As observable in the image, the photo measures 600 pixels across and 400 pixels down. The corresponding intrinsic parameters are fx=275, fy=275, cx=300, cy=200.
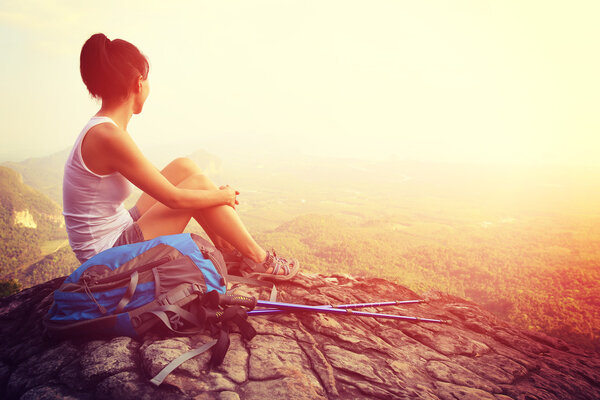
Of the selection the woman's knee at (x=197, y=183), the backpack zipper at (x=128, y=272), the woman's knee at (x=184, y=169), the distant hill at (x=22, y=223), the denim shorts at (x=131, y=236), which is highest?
the woman's knee at (x=184, y=169)

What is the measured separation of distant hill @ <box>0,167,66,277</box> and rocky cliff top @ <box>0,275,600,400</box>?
79643 mm

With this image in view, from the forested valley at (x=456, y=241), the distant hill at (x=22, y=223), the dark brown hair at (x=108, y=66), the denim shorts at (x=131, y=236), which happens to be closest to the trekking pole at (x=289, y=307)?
the denim shorts at (x=131, y=236)

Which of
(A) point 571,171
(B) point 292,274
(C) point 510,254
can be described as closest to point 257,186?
(C) point 510,254

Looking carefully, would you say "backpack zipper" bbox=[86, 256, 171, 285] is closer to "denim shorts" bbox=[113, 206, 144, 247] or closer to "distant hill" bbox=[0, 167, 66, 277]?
"denim shorts" bbox=[113, 206, 144, 247]

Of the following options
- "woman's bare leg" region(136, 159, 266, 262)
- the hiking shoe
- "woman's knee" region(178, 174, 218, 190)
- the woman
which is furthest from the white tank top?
the hiking shoe

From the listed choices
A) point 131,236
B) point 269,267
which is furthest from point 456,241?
point 131,236

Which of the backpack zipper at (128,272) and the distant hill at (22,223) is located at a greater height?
the backpack zipper at (128,272)

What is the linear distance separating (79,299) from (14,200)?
12870 cm

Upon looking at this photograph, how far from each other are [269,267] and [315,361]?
1.46 metres

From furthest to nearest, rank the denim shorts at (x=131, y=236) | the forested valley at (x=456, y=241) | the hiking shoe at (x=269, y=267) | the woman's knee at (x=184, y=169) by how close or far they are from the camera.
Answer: the forested valley at (x=456, y=241) < the hiking shoe at (x=269, y=267) < the woman's knee at (x=184, y=169) < the denim shorts at (x=131, y=236)

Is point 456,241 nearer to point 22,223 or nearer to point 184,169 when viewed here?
point 184,169

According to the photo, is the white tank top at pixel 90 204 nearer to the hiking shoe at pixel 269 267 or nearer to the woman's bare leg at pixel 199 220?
the woman's bare leg at pixel 199 220

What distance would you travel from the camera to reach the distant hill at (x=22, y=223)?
2581 inches

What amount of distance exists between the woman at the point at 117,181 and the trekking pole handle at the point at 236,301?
0.81 meters
